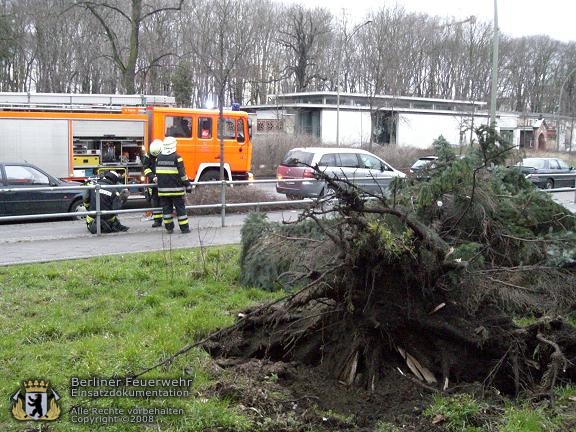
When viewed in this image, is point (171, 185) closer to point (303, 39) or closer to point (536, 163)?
point (536, 163)

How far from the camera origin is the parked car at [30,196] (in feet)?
48.8

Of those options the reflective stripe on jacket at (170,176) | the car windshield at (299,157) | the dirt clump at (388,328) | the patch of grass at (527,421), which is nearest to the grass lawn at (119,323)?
the dirt clump at (388,328)

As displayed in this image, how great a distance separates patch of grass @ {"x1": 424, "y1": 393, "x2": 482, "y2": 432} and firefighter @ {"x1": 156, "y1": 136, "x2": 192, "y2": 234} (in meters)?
8.46

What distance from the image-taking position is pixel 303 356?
5574 mm

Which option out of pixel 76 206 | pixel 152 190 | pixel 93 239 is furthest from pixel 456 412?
pixel 76 206

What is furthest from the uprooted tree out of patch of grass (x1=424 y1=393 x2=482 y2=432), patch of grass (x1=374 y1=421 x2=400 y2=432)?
patch of grass (x1=374 y1=421 x2=400 y2=432)

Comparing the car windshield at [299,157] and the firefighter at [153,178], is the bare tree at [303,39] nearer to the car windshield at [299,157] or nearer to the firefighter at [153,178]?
the car windshield at [299,157]

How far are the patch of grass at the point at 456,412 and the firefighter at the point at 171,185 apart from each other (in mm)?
8463

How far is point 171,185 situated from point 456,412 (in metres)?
8.98

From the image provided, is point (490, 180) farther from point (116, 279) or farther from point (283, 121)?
point (283, 121)

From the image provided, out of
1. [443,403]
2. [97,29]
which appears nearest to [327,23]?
[97,29]

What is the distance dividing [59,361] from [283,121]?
1782 inches

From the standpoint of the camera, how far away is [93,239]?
11.9 metres

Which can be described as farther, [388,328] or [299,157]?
[299,157]
